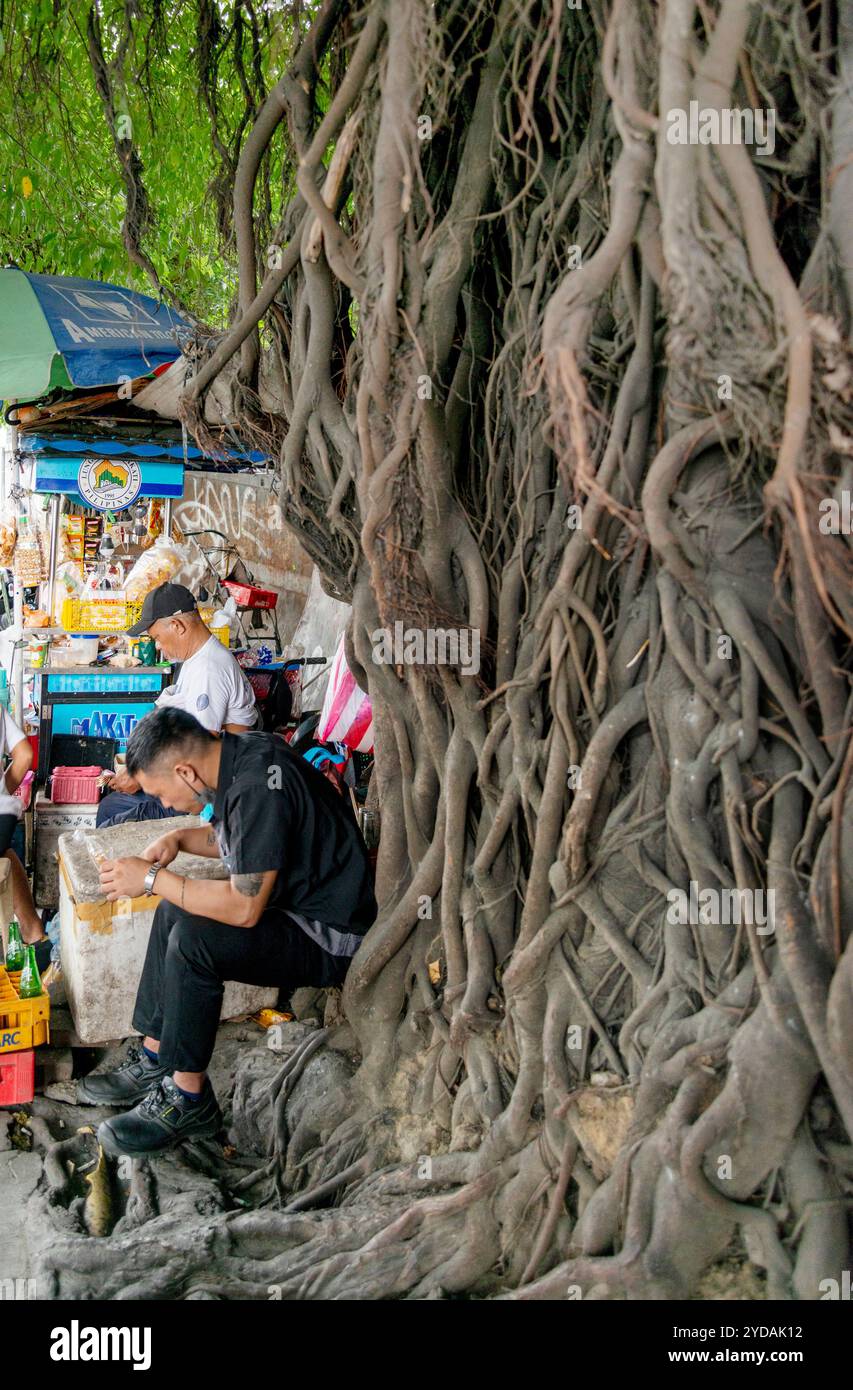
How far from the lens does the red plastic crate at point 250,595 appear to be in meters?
8.30

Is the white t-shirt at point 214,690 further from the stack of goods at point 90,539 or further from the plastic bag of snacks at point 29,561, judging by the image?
the plastic bag of snacks at point 29,561

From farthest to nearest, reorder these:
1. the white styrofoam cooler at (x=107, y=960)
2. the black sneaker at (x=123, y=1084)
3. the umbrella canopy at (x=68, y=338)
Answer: the umbrella canopy at (x=68, y=338) → the white styrofoam cooler at (x=107, y=960) → the black sneaker at (x=123, y=1084)

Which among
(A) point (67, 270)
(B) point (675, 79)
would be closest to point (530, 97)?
(B) point (675, 79)

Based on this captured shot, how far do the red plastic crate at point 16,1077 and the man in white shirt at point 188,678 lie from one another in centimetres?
214

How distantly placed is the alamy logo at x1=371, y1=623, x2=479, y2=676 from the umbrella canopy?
3313 mm

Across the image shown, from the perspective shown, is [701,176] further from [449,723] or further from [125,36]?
[125,36]

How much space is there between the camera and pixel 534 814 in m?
3.10

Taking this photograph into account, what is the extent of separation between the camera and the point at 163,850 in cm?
411

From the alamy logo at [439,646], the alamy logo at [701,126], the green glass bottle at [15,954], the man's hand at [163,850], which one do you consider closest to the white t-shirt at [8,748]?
the green glass bottle at [15,954]

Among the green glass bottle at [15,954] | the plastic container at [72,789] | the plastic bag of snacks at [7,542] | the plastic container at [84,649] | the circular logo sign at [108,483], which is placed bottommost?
the green glass bottle at [15,954]

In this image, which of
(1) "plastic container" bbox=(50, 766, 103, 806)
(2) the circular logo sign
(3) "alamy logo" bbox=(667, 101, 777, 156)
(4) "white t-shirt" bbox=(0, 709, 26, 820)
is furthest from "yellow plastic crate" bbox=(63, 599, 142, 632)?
(3) "alamy logo" bbox=(667, 101, 777, 156)

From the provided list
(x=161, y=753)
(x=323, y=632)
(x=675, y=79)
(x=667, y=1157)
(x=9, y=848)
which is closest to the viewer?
(x=675, y=79)

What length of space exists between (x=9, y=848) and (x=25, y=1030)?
176 centimetres

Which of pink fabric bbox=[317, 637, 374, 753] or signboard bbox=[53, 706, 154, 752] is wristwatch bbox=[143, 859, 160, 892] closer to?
pink fabric bbox=[317, 637, 374, 753]
